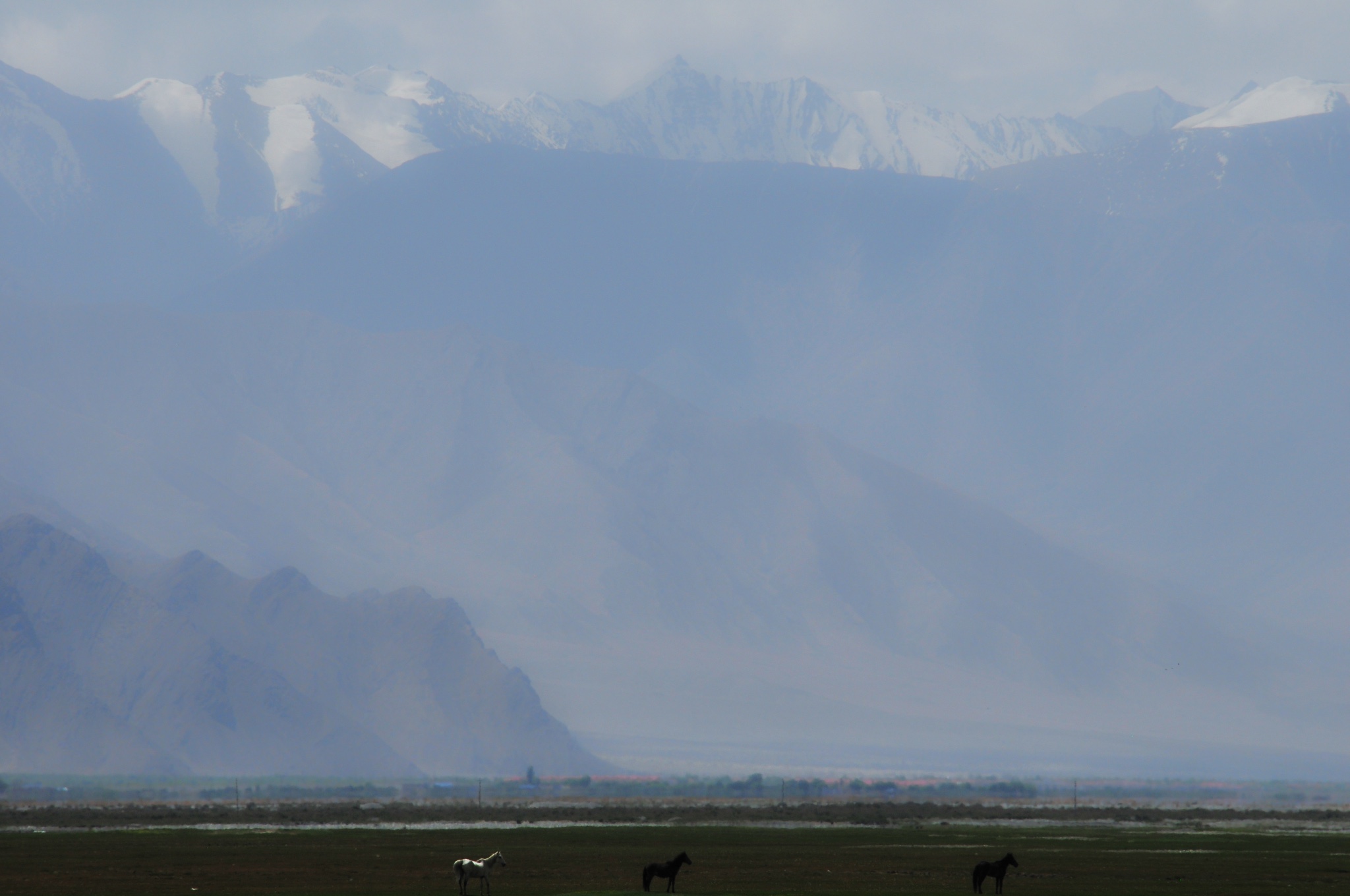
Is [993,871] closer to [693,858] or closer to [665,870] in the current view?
[665,870]

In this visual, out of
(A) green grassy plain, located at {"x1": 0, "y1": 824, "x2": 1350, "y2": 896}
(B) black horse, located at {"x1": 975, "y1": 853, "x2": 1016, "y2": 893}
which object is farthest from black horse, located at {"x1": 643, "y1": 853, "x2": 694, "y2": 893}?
(B) black horse, located at {"x1": 975, "y1": 853, "x2": 1016, "y2": 893}

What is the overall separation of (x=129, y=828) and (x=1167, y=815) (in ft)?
236

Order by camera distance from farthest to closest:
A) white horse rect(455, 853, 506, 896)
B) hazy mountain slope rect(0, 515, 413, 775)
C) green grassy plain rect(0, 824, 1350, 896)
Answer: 1. hazy mountain slope rect(0, 515, 413, 775)
2. green grassy plain rect(0, 824, 1350, 896)
3. white horse rect(455, 853, 506, 896)

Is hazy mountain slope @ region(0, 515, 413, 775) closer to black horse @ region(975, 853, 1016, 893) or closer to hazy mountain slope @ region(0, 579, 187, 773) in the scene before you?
hazy mountain slope @ region(0, 579, 187, 773)

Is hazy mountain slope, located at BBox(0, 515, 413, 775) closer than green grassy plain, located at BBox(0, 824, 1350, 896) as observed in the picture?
No

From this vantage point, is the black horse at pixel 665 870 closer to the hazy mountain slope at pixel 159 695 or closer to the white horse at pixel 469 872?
the white horse at pixel 469 872

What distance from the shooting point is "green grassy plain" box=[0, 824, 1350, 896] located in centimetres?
5997

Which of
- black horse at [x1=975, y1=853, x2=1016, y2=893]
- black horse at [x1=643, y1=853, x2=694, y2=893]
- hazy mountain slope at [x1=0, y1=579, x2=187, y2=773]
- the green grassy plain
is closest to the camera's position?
black horse at [x1=643, y1=853, x2=694, y2=893]

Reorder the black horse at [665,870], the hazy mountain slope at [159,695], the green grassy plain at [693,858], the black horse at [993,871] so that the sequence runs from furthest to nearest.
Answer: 1. the hazy mountain slope at [159,695]
2. the green grassy plain at [693,858]
3. the black horse at [993,871]
4. the black horse at [665,870]

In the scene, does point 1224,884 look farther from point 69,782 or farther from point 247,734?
point 247,734

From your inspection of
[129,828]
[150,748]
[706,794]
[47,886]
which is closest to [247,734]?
[150,748]

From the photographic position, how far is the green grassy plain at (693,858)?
60.0 m

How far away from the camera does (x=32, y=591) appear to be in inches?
7751

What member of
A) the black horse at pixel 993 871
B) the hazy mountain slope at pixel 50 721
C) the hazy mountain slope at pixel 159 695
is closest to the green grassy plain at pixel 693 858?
the black horse at pixel 993 871
